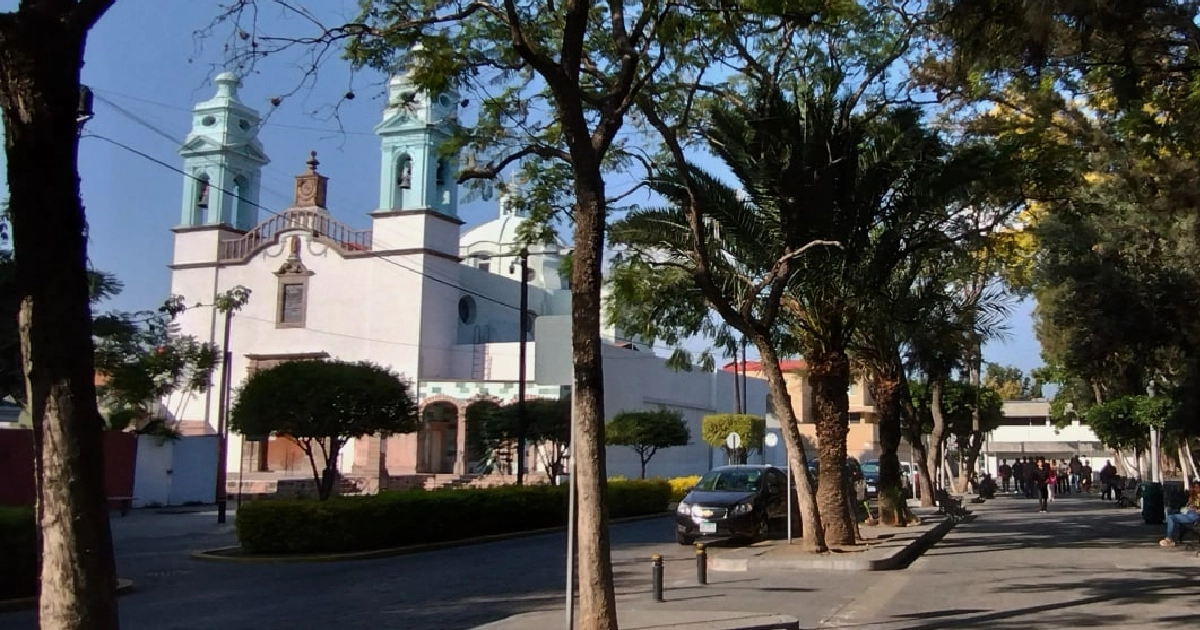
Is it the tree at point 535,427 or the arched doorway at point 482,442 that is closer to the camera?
the tree at point 535,427

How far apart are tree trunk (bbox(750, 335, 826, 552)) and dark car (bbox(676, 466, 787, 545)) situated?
3.69 metres

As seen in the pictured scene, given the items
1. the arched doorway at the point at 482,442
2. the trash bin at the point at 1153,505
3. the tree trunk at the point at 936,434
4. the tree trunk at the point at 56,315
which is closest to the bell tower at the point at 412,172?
the arched doorway at the point at 482,442

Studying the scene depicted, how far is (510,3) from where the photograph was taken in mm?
9398

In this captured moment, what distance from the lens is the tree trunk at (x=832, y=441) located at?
1847 cm

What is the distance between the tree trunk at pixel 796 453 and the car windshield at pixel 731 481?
5205 mm

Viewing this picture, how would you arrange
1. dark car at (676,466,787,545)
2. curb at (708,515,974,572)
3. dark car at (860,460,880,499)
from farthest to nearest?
1. dark car at (860,460,880,499)
2. dark car at (676,466,787,545)
3. curb at (708,515,974,572)

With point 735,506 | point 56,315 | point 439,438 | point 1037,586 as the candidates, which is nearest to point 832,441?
point 735,506

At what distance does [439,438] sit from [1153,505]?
Result: 110 feet

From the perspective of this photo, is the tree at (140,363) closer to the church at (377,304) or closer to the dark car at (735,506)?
the church at (377,304)

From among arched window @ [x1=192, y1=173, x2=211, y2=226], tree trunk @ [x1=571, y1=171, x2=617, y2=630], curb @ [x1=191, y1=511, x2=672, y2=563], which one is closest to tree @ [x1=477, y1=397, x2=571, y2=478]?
curb @ [x1=191, y1=511, x2=672, y2=563]

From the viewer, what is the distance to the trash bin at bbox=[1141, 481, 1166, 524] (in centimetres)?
2642

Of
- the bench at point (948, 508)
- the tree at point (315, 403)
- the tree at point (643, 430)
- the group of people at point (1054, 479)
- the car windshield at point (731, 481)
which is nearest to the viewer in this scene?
the tree at point (315, 403)

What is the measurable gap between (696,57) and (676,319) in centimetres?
787

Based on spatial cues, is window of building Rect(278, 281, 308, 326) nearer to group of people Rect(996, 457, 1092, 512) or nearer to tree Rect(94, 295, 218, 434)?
tree Rect(94, 295, 218, 434)
